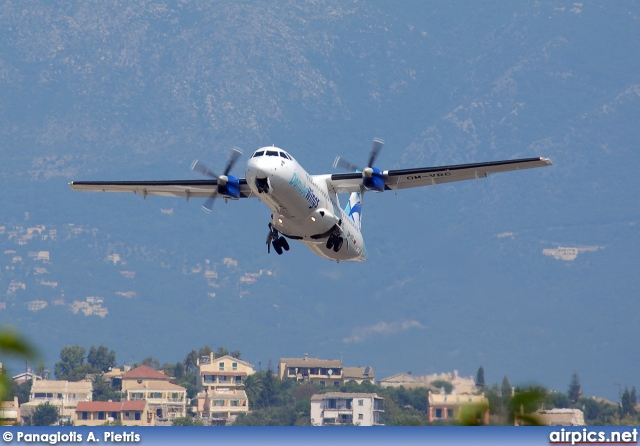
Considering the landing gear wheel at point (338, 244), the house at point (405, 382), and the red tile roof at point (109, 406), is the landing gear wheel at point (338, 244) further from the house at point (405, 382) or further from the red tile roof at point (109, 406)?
the red tile roof at point (109, 406)

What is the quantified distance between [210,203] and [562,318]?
309ft

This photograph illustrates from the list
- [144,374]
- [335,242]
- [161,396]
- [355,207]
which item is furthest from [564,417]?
[144,374]

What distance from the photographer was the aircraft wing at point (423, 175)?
133ft

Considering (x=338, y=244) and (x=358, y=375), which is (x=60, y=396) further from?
(x=338, y=244)

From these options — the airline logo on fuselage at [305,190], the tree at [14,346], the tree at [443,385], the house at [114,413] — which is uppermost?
the airline logo on fuselage at [305,190]

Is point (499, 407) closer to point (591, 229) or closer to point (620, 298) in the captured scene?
point (620, 298)

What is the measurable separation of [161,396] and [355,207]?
37459 millimetres

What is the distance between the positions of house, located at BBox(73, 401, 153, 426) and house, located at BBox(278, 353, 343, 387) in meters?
8.92

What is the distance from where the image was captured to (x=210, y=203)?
42.4 metres

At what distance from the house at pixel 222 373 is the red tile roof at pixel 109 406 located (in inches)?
322

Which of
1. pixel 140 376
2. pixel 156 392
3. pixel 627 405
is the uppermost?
pixel 140 376

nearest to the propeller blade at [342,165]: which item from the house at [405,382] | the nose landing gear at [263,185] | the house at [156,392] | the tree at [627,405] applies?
the nose landing gear at [263,185]

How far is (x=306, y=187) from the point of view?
38.1 m

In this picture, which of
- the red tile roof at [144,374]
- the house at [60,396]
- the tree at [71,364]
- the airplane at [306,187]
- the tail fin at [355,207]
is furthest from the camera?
the tree at [71,364]
